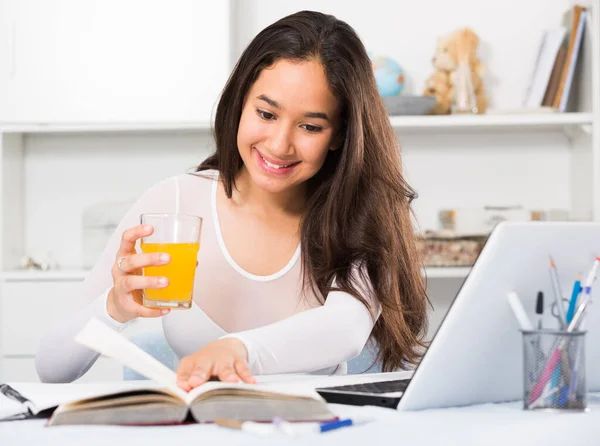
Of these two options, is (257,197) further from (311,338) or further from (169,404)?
(169,404)

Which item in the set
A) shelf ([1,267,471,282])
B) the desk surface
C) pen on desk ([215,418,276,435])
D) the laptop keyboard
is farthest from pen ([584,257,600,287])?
shelf ([1,267,471,282])

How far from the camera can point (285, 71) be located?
5.51 ft

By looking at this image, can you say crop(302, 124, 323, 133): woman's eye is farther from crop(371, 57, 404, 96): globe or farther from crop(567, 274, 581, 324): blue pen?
crop(371, 57, 404, 96): globe

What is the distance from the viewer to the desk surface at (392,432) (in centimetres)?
79

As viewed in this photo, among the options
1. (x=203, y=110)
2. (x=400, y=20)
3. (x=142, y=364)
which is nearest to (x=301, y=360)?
(x=142, y=364)

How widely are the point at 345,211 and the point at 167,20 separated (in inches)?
55.4

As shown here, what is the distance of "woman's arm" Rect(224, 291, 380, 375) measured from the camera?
A: 49.8 inches

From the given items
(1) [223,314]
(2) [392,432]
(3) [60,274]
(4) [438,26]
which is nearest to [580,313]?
(2) [392,432]

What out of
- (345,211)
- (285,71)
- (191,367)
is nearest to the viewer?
(191,367)

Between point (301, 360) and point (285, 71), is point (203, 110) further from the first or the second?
point (301, 360)

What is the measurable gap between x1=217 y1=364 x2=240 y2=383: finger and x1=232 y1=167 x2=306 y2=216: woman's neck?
87cm

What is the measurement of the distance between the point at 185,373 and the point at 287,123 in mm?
700

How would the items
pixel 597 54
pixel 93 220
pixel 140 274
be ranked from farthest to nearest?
pixel 93 220 → pixel 597 54 → pixel 140 274

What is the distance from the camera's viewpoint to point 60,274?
2.93m
